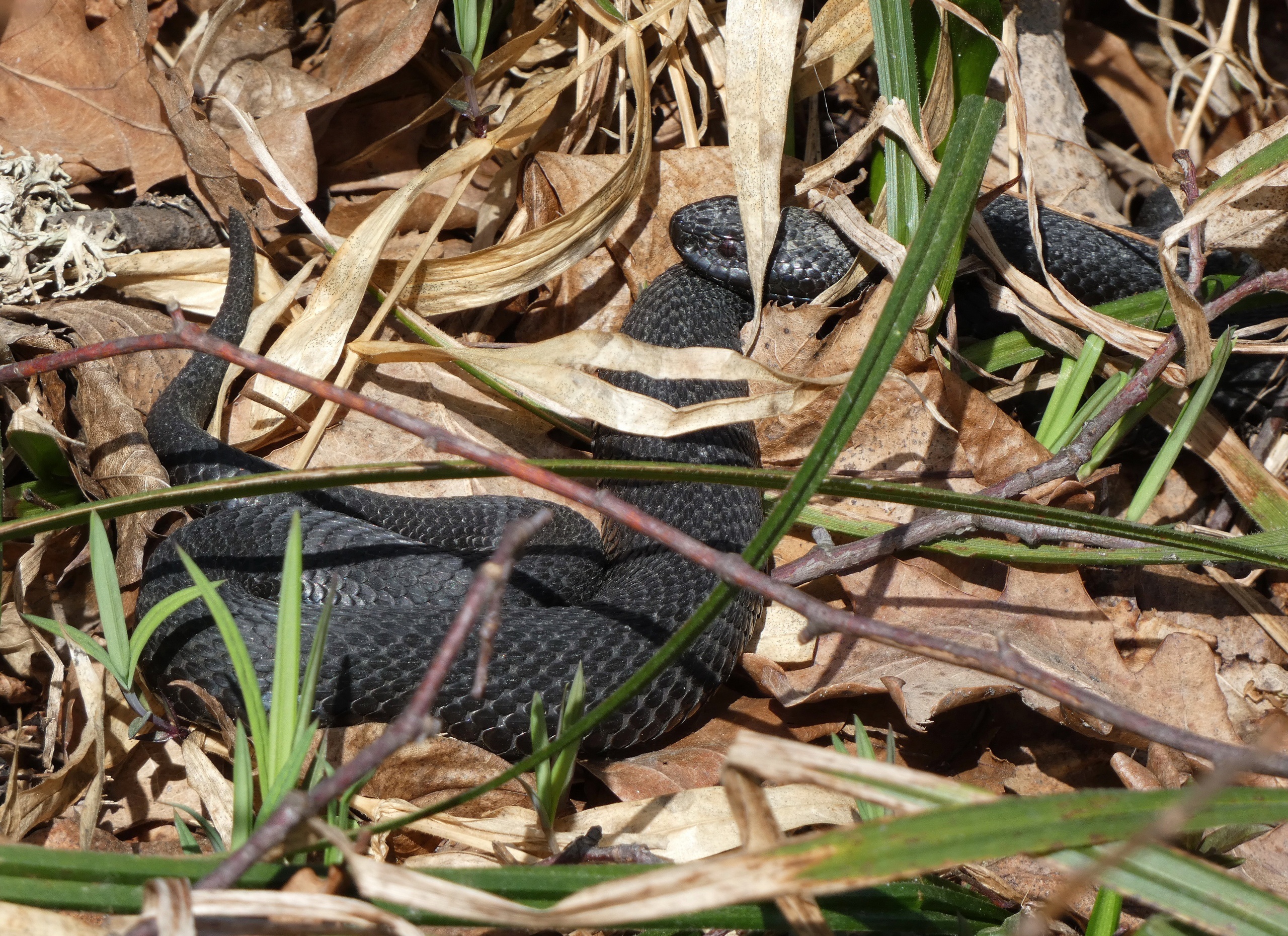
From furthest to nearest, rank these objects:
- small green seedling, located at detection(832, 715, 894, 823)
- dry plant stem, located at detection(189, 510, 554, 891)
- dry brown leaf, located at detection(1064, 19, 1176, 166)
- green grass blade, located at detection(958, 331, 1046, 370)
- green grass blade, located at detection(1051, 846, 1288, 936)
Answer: dry brown leaf, located at detection(1064, 19, 1176, 166), green grass blade, located at detection(958, 331, 1046, 370), small green seedling, located at detection(832, 715, 894, 823), green grass blade, located at detection(1051, 846, 1288, 936), dry plant stem, located at detection(189, 510, 554, 891)

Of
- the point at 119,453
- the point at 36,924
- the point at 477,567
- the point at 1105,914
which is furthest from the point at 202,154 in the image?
the point at 1105,914

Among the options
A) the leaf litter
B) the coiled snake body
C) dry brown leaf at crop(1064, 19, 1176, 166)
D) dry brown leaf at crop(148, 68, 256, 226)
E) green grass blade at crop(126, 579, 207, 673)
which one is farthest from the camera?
dry brown leaf at crop(1064, 19, 1176, 166)

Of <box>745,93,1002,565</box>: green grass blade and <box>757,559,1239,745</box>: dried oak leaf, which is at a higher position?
<box>745,93,1002,565</box>: green grass blade

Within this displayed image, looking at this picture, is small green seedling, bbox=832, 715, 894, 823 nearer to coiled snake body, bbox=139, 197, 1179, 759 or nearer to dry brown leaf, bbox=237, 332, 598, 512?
coiled snake body, bbox=139, 197, 1179, 759

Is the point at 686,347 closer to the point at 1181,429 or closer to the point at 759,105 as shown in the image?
the point at 759,105

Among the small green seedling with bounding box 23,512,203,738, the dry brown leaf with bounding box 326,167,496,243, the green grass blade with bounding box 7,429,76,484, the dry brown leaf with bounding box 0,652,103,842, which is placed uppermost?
the dry brown leaf with bounding box 326,167,496,243

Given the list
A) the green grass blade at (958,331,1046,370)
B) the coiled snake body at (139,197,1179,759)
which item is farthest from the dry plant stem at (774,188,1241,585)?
the green grass blade at (958,331,1046,370)
